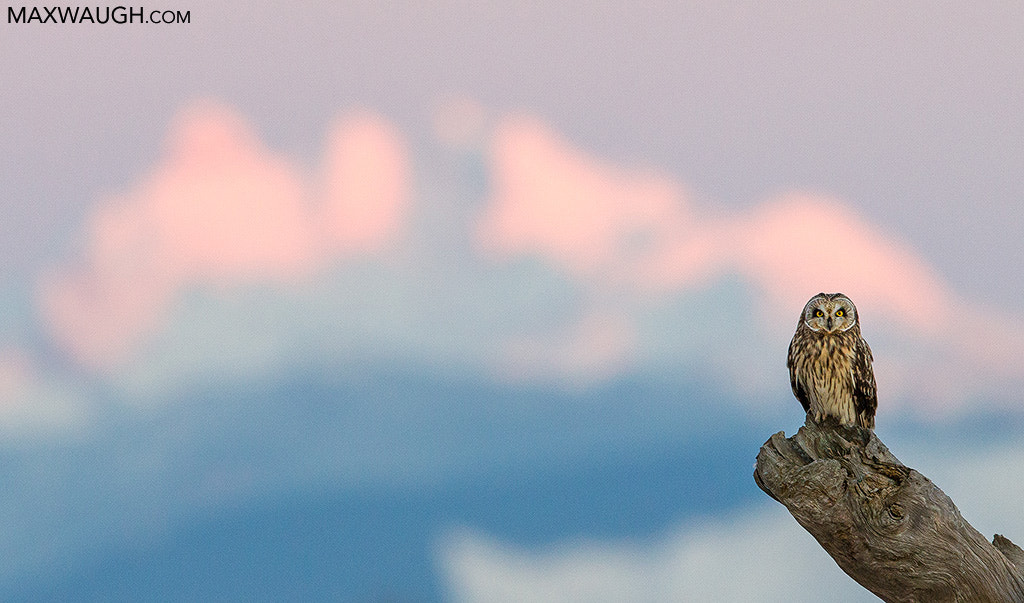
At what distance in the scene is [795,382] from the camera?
10812 mm

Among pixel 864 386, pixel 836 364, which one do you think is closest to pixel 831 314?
pixel 836 364

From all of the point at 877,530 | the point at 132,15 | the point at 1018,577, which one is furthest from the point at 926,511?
the point at 132,15

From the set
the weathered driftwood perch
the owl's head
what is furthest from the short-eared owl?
the weathered driftwood perch

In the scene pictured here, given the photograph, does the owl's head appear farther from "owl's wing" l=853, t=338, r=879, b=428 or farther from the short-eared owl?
"owl's wing" l=853, t=338, r=879, b=428

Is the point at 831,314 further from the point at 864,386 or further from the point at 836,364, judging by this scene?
the point at 864,386

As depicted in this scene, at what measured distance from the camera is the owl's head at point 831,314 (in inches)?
413

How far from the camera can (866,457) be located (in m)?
8.49

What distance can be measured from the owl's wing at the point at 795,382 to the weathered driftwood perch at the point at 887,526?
6.91ft

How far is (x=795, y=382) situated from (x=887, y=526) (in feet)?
9.11

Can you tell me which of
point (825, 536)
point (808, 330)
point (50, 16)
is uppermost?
point (50, 16)

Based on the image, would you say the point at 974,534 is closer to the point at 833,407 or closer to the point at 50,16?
the point at 833,407

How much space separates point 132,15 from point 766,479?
29.8 ft

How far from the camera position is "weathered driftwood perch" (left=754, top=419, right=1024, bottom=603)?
8203 millimetres

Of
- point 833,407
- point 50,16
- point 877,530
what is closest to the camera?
point 877,530
